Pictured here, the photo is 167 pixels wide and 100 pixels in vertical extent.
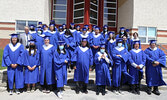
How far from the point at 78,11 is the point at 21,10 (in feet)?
15.4

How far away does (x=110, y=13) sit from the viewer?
13.3 m

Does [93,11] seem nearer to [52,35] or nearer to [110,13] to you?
[110,13]

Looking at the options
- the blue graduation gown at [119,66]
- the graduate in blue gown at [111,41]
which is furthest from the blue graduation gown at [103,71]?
the graduate in blue gown at [111,41]

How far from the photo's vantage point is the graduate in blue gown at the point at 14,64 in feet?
14.4

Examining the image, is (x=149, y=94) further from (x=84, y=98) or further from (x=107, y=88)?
(x=84, y=98)

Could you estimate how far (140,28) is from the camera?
11336mm

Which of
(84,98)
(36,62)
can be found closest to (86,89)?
(84,98)

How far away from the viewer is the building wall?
37.8 feet

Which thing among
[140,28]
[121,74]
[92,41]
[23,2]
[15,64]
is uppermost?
[23,2]

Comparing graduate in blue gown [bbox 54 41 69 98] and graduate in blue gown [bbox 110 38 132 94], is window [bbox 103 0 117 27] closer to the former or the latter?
graduate in blue gown [bbox 110 38 132 94]

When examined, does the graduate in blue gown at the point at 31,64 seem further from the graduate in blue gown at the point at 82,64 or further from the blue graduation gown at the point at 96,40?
the blue graduation gown at the point at 96,40

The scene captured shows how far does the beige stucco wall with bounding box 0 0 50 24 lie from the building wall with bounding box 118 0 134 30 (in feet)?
23.4

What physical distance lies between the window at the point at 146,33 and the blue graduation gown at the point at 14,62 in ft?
32.4

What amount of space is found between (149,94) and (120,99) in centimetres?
125
